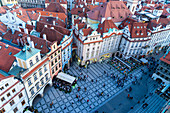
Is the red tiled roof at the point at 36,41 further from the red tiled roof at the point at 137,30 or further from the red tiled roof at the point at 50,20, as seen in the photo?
the red tiled roof at the point at 137,30

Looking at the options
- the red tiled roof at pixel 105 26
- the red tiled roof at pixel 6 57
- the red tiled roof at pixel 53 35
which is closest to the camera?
the red tiled roof at pixel 6 57

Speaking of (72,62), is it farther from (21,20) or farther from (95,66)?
(21,20)

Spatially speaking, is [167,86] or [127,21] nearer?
[167,86]

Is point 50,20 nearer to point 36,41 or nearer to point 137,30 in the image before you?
point 36,41

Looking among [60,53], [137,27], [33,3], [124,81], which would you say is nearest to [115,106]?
[124,81]

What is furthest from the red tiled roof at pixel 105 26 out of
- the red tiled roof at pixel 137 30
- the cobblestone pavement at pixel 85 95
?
the cobblestone pavement at pixel 85 95

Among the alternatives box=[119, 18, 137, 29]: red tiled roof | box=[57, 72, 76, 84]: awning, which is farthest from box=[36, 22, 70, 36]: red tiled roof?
box=[119, 18, 137, 29]: red tiled roof
